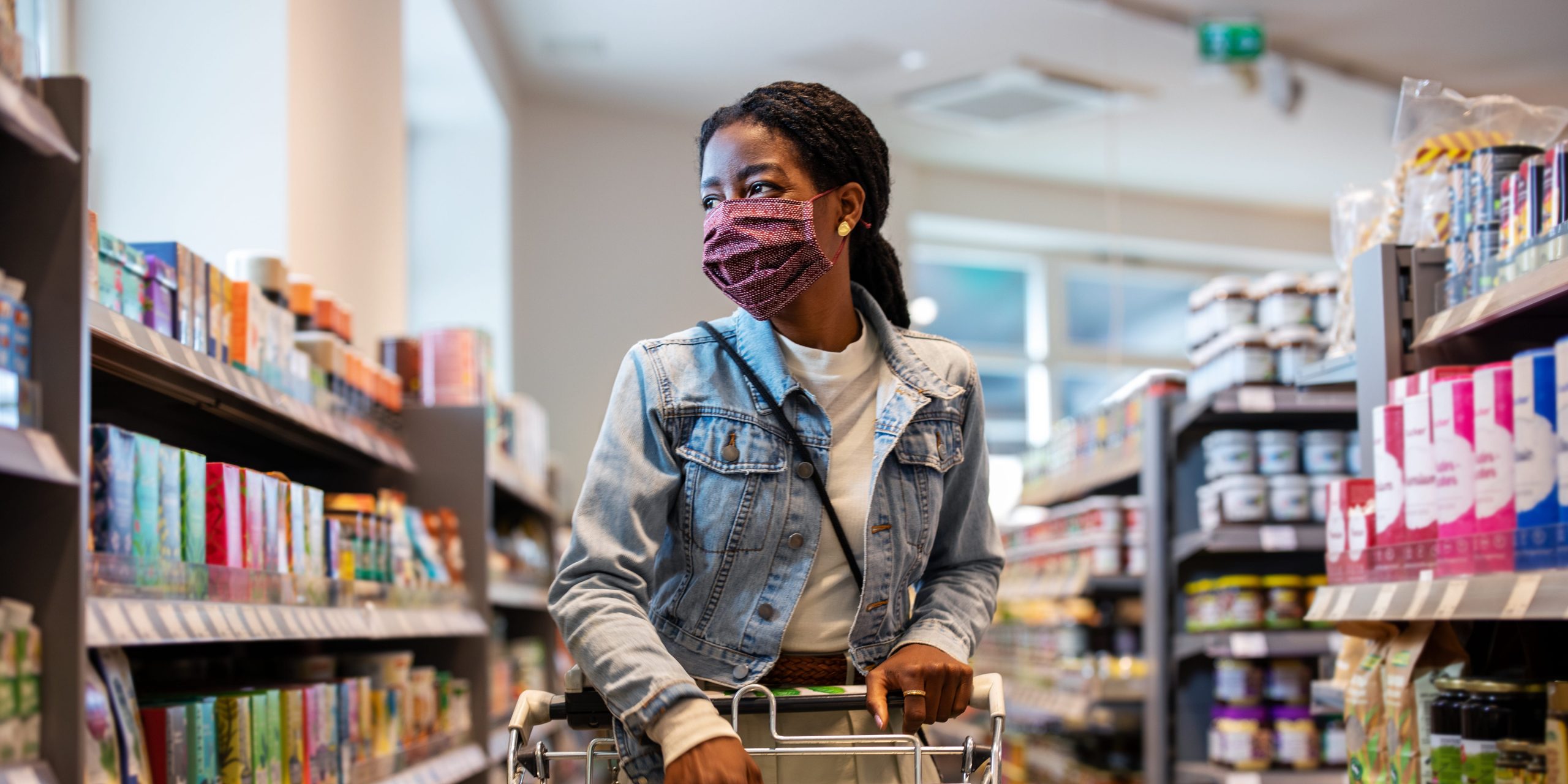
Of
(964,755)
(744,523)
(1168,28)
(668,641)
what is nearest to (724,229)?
(744,523)

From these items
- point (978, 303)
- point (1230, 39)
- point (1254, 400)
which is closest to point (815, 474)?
point (1254, 400)

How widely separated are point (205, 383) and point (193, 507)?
268 millimetres

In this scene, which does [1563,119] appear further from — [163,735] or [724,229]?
[163,735]

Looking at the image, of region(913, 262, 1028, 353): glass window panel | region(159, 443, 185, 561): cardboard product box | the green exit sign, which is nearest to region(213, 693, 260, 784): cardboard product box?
region(159, 443, 185, 561): cardboard product box

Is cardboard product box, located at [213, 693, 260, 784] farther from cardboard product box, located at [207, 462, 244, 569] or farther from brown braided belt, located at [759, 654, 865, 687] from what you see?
brown braided belt, located at [759, 654, 865, 687]

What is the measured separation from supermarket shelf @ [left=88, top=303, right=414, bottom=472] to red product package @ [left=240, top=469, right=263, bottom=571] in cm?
14

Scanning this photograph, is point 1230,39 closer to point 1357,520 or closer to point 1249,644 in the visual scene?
point 1249,644

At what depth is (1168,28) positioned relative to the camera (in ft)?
25.5

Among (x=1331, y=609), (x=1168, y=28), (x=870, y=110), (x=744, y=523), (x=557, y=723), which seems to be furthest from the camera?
(x=870, y=110)

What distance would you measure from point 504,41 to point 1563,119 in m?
6.25

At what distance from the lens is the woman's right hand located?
155 cm

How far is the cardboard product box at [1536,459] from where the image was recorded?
204 centimetres

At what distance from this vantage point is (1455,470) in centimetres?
226

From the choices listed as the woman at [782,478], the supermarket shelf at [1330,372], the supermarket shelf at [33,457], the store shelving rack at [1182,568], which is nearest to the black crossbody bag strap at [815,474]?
the woman at [782,478]
